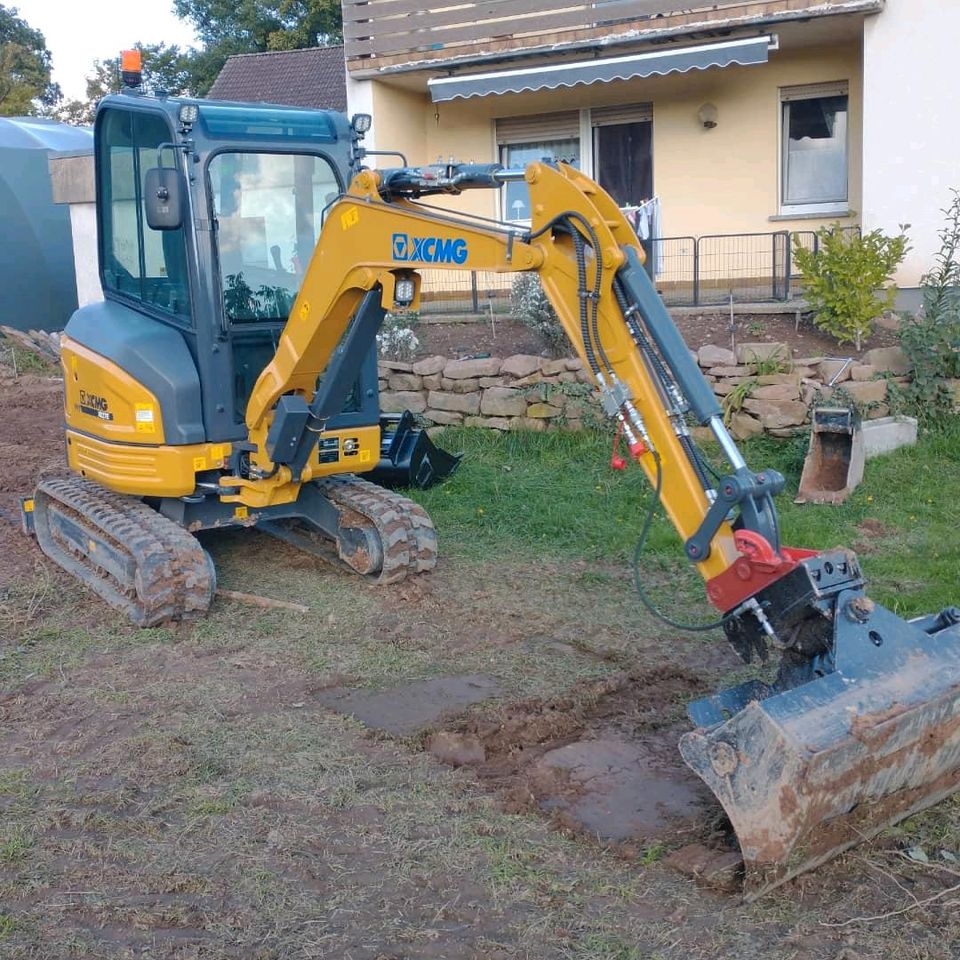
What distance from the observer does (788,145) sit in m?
13.9

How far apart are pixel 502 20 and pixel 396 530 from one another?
856cm

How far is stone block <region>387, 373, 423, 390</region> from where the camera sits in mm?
11367

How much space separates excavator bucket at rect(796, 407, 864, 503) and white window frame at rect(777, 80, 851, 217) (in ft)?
17.2

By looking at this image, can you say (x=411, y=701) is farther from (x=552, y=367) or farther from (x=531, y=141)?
(x=531, y=141)

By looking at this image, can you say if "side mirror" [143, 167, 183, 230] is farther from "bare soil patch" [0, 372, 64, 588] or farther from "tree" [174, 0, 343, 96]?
"tree" [174, 0, 343, 96]

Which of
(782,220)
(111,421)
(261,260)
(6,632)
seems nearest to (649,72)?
(782,220)

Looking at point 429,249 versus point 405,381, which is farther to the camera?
point 405,381

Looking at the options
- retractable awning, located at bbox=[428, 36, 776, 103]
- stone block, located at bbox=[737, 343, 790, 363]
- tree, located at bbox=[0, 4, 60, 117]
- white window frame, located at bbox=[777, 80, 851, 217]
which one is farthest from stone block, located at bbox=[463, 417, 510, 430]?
tree, located at bbox=[0, 4, 60, 117]

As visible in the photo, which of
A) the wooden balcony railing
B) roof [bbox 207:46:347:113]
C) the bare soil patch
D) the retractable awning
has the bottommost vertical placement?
the bare soil patch

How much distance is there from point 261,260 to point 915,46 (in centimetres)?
816

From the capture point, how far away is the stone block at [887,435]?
951cm

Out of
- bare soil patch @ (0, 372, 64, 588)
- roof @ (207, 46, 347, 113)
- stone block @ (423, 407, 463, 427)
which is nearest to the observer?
bare soil patch @ (0, 372, 64, 588)

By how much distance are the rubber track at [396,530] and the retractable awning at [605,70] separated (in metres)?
7.23

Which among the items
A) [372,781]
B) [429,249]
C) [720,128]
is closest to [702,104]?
[720,128]
